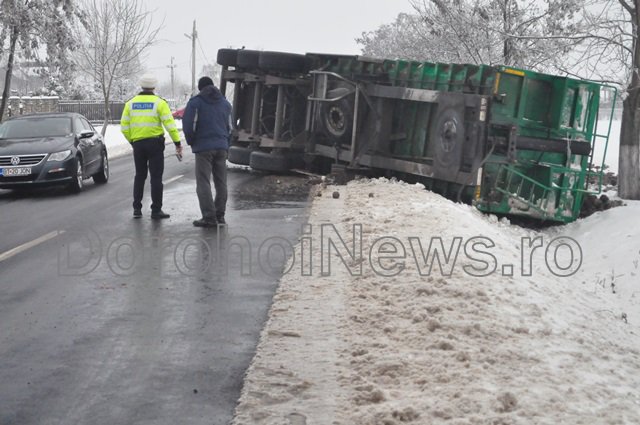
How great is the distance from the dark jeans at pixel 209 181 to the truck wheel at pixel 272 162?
6.42 m

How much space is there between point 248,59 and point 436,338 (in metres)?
13.2

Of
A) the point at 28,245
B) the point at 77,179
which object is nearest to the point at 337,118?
the point at 77,179

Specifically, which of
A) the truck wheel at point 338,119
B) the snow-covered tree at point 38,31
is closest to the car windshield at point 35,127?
the truck wheel at point 338,119

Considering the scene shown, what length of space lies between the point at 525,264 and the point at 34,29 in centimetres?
2298

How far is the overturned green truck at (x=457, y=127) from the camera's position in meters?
12.4

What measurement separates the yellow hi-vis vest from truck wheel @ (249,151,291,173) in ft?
20.2

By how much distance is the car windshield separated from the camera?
15414mm

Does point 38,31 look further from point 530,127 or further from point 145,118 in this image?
point 530,127

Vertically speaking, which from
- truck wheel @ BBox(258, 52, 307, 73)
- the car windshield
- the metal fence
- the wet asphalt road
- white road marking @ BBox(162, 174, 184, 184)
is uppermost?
truck wheel @ BBox(258, 52, 307, 73)

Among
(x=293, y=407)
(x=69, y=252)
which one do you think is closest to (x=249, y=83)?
(x=69, y=252)

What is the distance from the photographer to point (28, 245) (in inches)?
373

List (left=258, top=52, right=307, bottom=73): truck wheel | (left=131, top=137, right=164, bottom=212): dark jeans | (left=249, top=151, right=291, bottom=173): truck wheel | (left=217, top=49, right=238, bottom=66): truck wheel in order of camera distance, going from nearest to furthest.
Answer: (left=131, top=137, right=164, bottom=212): dark jeans → (left=258, top=52, right=307, bottom=73): truck wheel → (left=249, top=151, right=291, bottom=173): truck wheel → (left=217, top=49, right=238, bottom=66): truck wheel

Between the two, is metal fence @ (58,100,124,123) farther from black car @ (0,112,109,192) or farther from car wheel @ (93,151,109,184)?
black car @ (0,112,109,192)

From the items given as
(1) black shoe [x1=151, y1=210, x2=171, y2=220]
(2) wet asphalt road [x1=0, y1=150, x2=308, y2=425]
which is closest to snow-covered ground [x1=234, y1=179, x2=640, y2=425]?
(2) wet asphalt road [x1=0, y1=150, x2=308, y2=425]
